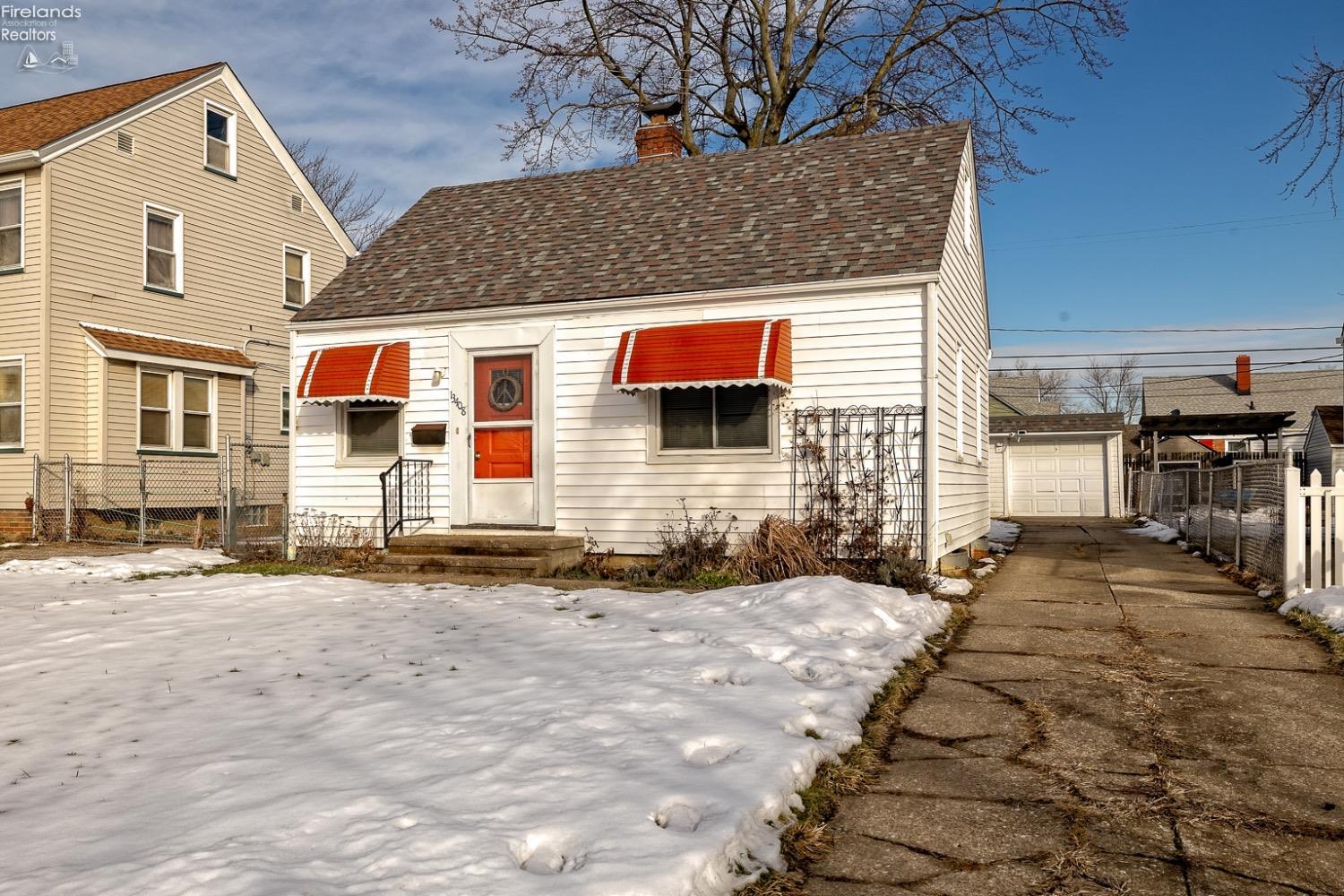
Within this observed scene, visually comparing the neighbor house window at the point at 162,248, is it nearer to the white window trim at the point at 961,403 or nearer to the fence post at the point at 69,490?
the fence post at the point at 69,490

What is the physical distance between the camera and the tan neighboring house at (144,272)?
15344mm

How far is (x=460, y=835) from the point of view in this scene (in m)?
3.00

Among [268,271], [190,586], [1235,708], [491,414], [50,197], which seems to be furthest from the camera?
[268,271]

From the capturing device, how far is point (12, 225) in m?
15.6

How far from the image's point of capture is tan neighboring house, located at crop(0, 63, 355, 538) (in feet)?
50.3

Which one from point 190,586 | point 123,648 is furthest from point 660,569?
point 123,648

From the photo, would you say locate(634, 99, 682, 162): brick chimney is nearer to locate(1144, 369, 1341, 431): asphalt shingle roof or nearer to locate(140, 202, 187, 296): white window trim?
locate(140, 202, 187, 296): white window trim

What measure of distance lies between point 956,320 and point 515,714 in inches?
345

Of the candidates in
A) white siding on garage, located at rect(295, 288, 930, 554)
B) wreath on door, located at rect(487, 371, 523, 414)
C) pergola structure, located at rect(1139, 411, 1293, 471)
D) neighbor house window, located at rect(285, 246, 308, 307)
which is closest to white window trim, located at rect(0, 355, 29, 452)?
neighbor house window, located at rect(285, 246, 308, 307)

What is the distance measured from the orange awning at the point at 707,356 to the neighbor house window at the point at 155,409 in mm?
10766

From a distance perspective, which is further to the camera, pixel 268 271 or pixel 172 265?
pixel 268 271

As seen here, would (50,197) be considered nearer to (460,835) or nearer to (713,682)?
(713,682)

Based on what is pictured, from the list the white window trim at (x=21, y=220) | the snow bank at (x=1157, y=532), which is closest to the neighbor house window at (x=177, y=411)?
the white window trim at (x=21, y=220)

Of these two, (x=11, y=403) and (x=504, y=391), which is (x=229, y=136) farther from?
(x=504, y=391)
